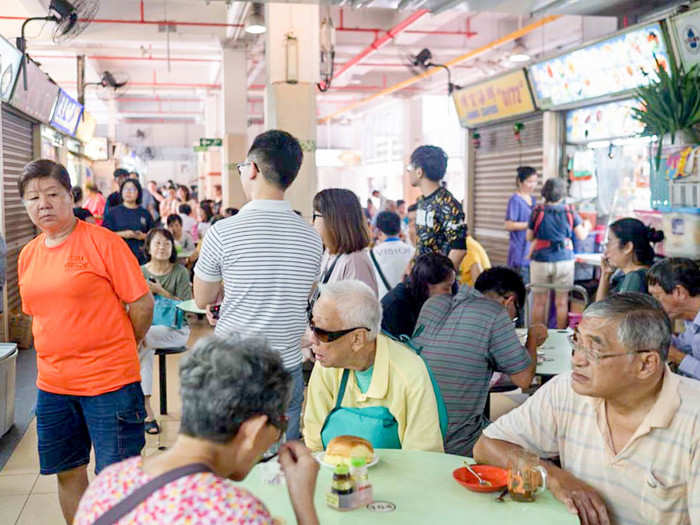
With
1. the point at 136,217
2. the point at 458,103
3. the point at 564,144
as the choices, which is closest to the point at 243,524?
the point at 136,217

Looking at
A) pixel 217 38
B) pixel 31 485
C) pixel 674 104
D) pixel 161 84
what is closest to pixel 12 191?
pixel 31 485

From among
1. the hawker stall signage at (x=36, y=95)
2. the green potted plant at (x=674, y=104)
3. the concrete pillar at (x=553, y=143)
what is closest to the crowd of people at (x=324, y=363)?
the green potted plant at (x=674, y=104)

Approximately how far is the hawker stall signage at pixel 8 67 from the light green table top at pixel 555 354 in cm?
540

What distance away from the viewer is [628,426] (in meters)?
2.06

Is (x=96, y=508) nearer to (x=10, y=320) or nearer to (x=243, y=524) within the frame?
(x=243, y=524)

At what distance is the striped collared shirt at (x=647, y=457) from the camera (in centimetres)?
196

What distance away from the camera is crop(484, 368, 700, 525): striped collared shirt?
6.42 feet

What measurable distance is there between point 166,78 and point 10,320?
12875 mm

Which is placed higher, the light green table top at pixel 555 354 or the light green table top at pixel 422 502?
the light green table top at pixel 422 502

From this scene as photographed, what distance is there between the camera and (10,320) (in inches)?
298

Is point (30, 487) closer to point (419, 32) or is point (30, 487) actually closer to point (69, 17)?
point (69, 17)

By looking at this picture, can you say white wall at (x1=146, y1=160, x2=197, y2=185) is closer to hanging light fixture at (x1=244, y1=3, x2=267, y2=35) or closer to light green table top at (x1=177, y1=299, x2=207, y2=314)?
hanging light fixture at (x1=244, y1=3, x2=267, y2=35)

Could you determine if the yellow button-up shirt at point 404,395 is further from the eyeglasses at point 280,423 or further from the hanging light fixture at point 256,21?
the hanging light fixture at point 256,21

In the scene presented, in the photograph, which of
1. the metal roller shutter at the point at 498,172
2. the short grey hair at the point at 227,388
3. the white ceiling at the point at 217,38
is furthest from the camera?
the white ceiling at the point at 217,38
